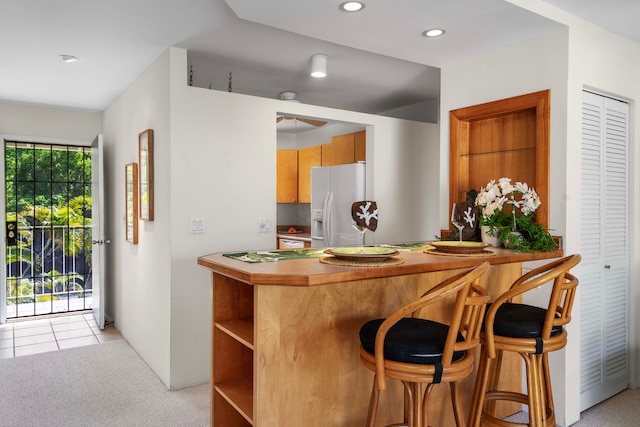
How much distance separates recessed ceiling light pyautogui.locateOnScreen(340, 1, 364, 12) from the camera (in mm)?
2285

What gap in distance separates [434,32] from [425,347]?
72.7 inches

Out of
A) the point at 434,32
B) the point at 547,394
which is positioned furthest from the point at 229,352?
Answer: the point at 434,32

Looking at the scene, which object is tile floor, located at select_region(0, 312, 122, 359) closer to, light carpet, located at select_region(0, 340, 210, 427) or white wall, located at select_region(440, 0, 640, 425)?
light carpet, located at select_region(0, 340, 210, 427)

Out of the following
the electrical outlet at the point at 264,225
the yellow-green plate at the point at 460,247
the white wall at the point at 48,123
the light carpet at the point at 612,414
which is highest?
the white wall at the point at 48,123

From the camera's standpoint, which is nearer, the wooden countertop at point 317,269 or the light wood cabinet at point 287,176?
the wooden countertop at point 317,269

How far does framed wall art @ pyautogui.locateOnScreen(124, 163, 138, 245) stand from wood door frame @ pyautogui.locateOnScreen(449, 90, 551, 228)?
2607 millimetres

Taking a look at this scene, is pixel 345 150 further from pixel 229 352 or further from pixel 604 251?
pixel 229 352

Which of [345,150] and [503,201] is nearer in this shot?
[503,201]

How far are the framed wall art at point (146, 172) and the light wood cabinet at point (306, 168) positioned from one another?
2338 millimetres

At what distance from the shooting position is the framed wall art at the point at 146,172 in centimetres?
357

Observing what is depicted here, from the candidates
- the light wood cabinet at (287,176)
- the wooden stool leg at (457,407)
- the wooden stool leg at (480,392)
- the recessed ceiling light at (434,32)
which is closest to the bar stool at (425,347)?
the wooden stool leg at (457,407)

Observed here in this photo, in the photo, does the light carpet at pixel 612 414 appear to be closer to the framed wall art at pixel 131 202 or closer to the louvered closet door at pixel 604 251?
the louvered closet door at pixel 604 251

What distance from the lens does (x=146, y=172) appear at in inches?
144

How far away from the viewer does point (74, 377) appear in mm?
3516
